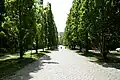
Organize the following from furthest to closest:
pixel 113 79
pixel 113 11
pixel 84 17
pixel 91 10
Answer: pixel 84 17 < pixel 91 10 < pixel 113 11 < pixel 113 79

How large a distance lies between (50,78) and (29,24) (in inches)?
648

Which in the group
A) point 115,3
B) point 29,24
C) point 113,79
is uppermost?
point 115,3

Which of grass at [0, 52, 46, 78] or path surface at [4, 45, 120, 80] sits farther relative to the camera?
grass at [0, 52, 46, 78]

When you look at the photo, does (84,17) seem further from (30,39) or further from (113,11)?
(30,39)

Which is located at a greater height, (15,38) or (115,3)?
(115,3)

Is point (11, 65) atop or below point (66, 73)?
atop

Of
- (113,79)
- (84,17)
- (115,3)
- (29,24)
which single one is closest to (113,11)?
(115,3)

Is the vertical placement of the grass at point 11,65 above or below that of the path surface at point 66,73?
above

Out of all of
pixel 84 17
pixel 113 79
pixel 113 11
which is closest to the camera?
pixel 113 79

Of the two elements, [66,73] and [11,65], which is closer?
[66,73]

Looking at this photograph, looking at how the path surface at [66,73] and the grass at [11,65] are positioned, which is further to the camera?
the grass at [11,65]

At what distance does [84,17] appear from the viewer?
100 ft

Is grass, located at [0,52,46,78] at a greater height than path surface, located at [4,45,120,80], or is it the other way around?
grass, located at [0,52,46,78]

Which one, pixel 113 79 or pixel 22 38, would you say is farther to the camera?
pixel 22 38
